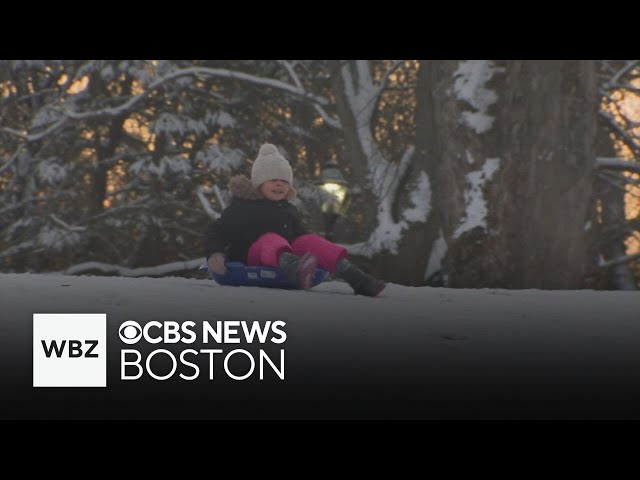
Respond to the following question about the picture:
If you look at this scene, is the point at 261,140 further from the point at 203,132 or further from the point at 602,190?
the point at 602,190

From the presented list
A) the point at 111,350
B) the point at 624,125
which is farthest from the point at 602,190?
the point at 111,350

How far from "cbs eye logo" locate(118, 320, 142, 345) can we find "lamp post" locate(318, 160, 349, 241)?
549 cm

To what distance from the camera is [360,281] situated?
13.8ft

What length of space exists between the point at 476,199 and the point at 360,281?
204 centimetres

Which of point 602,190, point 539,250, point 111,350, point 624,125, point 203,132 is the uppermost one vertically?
point 203,132

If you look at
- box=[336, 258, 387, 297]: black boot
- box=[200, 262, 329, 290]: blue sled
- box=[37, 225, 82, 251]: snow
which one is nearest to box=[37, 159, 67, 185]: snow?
box=[37, 225, 82, 251]: snow

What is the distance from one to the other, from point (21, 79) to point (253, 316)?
11.3m

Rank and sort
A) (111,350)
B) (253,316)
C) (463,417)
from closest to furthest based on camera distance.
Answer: (463,417) < (111,350) < (253,316)

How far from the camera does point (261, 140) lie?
1199cm

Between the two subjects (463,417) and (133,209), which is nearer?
(463,417)

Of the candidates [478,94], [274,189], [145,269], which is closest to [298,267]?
[274,189]

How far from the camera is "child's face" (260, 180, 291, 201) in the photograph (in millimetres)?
4809

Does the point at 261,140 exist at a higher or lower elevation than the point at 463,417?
higher

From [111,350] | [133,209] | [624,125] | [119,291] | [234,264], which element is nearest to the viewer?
[111,350]
